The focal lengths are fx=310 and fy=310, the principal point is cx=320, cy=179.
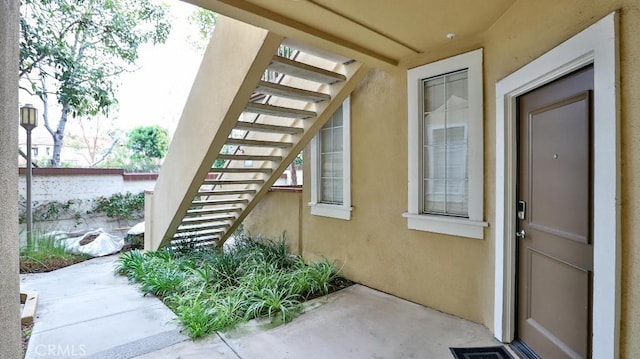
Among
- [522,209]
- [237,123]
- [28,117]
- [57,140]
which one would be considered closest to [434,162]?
[522,209]

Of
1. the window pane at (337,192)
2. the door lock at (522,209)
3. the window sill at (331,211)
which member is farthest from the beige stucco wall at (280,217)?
the door lock at (522,209)

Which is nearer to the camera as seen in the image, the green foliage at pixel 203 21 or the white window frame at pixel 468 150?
the white window frame at pixel 468 150

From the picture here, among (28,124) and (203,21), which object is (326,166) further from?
(203,21)

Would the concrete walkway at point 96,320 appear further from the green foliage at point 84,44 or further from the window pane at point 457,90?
the window pane at point 457,90

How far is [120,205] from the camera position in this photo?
6.78 metres

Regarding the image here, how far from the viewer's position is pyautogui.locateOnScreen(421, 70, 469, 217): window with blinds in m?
3.04

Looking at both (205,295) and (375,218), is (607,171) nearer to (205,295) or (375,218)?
(375,218)

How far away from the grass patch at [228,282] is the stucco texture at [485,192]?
0.56 m

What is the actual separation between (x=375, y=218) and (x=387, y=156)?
76cm

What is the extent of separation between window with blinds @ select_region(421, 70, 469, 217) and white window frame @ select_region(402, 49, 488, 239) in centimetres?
8

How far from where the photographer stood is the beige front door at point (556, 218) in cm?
177

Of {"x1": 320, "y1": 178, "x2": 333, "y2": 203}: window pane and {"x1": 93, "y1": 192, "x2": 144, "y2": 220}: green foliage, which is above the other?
{"x1": 320, "y1": 178, "x2": 333, "y2": 203}: window pane

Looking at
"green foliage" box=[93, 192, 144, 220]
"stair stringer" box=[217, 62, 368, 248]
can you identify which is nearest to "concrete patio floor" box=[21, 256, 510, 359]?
"stair stringer" box=[217, 62, 368, 248]

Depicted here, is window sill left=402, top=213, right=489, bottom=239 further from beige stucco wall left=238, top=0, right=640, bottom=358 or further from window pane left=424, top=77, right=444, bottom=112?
window pane left=424, top=77, right=444, bottom=112
